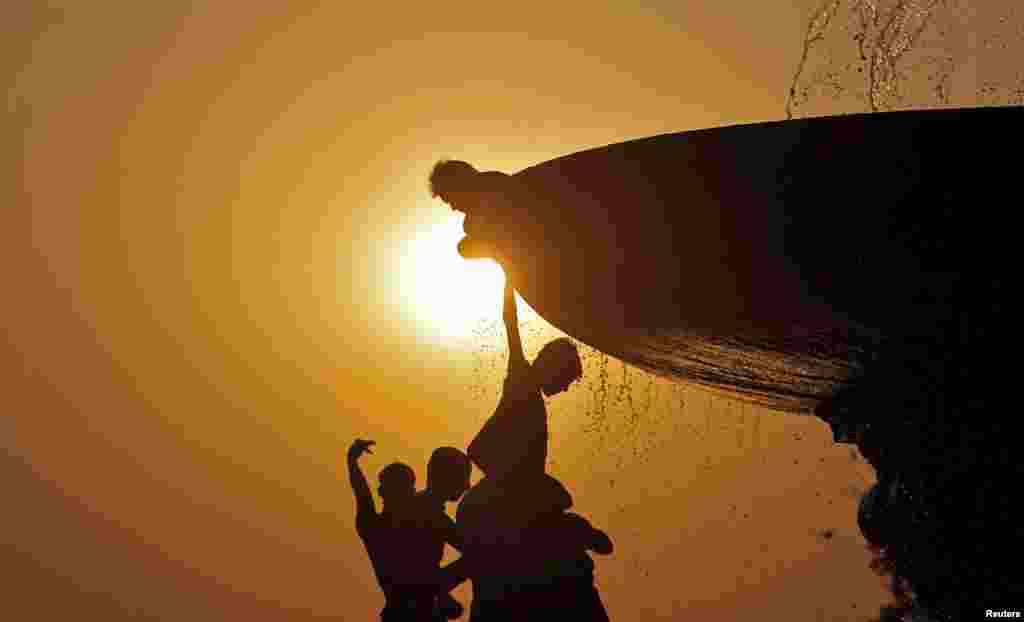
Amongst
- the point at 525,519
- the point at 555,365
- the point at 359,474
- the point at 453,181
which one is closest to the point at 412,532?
the point at 359,474

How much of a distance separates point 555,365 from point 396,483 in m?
1.02

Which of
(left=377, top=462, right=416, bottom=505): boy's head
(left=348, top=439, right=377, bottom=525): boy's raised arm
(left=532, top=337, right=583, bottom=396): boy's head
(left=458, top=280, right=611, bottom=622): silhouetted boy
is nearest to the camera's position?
(left=458, top=280, right=611, bottom=622): silhouetted boy

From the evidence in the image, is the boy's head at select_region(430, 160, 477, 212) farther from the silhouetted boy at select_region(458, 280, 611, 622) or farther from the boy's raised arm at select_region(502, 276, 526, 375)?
the silhouetted boy at select_region(458, 280, 611, 622)

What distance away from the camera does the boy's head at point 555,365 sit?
7.55 metres

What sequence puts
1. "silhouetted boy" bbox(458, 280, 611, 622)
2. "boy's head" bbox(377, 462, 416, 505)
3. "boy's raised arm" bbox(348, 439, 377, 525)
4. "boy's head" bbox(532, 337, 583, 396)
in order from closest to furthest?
1. "silhouetted boy" bbox(458, 280, 611, 622)
2. "boy's head" bbox(532, 337, 583, 396)
3. "boy's raised arm" bbox(348, 439, 377, 525)
4. "boy's head" bbox(377, 462, 416, 505)

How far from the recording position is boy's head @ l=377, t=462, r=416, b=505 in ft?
25.5

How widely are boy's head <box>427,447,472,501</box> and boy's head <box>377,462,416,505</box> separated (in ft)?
0.32

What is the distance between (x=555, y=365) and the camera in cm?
756

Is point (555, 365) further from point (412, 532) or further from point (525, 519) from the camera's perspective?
point (412, 532)

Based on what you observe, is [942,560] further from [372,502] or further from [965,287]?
[372,502]

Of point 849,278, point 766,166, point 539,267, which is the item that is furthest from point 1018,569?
point 539,267

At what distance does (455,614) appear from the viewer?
7.89 m

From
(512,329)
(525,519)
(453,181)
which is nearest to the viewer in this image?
(525,519)

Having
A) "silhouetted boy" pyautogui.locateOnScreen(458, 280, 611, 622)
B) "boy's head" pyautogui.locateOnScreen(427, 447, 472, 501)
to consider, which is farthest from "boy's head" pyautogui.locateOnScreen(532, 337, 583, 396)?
"boy's head" pyautogui.locateOnScreen(427, 447, 472, 501)
